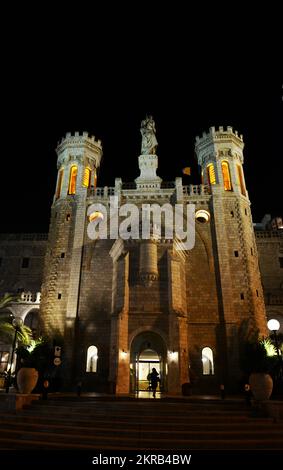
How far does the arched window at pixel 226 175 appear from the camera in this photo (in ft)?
109

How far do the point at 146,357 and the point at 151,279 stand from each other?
8.15 m

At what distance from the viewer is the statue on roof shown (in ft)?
116

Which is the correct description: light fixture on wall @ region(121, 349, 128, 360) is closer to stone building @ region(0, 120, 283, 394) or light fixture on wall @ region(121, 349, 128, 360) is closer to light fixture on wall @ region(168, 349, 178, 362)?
stone building @ region(0, 120, 283, 394)

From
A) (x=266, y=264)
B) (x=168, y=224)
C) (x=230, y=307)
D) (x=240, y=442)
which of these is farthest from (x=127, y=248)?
(x=266, y=264)

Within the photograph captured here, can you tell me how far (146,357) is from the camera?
95.5 feet

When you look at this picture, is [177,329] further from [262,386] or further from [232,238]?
[232,238]

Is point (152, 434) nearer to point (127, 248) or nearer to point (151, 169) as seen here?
point (127, 248)

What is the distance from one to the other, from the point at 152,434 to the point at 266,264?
34226mm

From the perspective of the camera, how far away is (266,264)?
4100 centimetres

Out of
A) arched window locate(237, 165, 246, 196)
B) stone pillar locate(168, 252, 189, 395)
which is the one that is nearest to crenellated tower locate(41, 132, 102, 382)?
stone pillar locate(168, 252, 189, 395)

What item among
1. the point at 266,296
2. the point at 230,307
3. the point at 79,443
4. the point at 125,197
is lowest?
the point at 79,443

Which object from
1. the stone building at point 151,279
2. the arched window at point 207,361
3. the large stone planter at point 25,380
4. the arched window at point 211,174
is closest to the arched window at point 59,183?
the stone building at point 151,279

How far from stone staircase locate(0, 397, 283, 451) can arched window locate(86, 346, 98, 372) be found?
11.9m

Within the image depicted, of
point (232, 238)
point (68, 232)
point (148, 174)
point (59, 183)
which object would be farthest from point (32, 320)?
point (232, 238)
